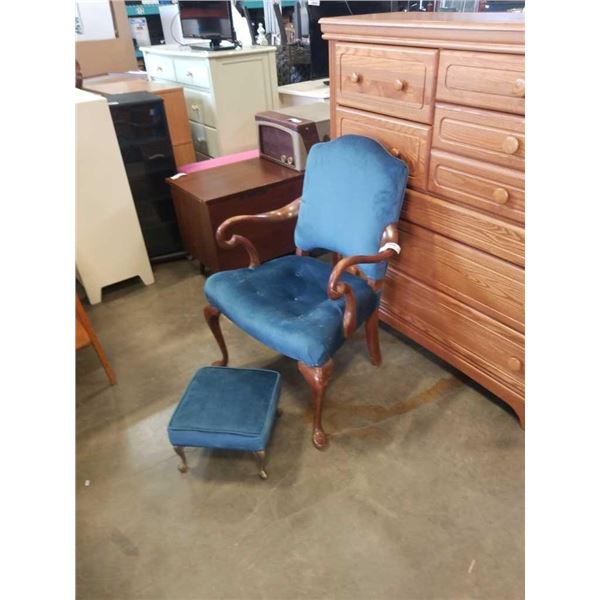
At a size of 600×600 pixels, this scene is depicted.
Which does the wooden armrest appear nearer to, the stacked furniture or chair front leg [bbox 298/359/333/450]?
chair front leg [bbox 298/359/333/450]

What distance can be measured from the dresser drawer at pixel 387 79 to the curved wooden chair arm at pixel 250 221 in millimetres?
478

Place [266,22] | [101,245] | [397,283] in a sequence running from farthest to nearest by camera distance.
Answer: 1. [266,22]
2. [101,245]
3. [397,283]

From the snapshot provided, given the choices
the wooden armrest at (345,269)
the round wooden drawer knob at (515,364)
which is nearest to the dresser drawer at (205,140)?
the wooden armrest at (345,269)

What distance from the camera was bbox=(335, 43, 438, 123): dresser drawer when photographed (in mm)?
1455

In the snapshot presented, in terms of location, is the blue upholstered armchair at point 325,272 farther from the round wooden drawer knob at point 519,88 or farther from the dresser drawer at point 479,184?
the round wooden drawer knob at point 519,88

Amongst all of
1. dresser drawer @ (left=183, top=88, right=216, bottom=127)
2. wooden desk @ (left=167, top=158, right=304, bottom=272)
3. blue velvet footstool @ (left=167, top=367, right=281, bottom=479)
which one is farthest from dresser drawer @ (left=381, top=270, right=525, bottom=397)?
dresser drawer @ (left=183, top=88, right=216, bottom=127)

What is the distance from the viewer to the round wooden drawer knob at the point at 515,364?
1518 mm

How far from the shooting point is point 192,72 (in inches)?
118

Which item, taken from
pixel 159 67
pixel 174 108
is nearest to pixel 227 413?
pixel 174 108

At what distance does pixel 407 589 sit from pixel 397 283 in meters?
1.09

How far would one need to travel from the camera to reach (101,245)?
7.84 feet

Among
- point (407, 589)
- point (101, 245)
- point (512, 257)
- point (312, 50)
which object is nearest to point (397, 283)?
point (512, 257)

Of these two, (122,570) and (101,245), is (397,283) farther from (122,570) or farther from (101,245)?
(101,245)

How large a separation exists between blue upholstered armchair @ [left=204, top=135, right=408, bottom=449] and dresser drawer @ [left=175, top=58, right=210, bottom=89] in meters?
1.52
